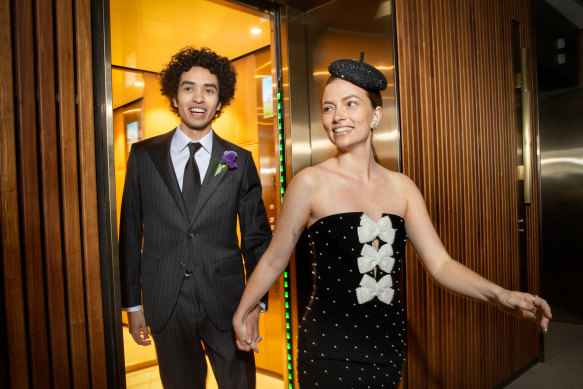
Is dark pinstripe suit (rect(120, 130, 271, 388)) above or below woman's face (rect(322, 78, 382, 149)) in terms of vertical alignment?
below

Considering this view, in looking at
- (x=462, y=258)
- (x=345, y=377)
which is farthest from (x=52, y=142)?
(x=462, y=258)

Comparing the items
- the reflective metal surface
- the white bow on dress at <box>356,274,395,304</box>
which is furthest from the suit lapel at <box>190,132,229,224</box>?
the reflective metal surface

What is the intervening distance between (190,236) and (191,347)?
521mm

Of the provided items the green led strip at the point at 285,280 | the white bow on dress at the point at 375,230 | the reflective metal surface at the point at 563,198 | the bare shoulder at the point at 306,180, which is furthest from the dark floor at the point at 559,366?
the bare shoulder at the point at 306,180

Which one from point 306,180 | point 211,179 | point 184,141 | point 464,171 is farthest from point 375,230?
point 464,171

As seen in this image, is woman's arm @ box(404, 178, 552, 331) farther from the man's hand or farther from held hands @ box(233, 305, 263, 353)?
the man's hand

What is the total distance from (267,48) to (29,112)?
153 centimetres

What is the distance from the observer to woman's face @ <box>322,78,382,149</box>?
1.75 m

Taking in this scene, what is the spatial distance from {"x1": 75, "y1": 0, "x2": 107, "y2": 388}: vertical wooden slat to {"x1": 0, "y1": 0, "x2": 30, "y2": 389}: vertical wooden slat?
0.75ft

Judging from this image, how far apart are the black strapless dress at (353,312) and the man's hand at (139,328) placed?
749mm

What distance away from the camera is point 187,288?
2.05 m

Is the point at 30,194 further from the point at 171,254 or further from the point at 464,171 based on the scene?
the point at 464,171

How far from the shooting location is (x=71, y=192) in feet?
5.59

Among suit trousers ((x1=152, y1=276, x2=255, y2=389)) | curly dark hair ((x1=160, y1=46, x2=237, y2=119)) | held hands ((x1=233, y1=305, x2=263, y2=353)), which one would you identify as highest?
curly dark hair ((x1=160, y1=46, x2=237, y2=119))
